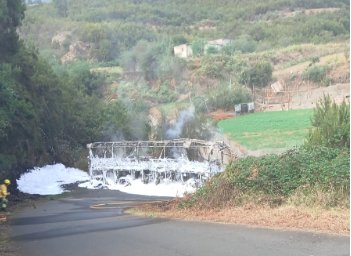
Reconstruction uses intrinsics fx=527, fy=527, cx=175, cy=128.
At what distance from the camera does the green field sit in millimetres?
37406

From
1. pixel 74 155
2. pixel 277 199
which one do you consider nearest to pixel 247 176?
pixel 277 199

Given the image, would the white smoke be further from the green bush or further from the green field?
the green bush

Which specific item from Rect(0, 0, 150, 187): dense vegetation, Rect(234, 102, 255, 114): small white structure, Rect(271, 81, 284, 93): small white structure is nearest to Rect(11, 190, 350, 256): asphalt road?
Rect(0, 0, 150, 187): dense vegetation

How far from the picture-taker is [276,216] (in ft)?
45.9

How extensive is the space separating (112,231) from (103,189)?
48.5 ft

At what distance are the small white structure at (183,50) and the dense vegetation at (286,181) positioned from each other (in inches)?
3103

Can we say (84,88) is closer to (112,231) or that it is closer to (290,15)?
(112,231)

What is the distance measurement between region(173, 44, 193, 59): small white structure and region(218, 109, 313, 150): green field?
41652 millimetres

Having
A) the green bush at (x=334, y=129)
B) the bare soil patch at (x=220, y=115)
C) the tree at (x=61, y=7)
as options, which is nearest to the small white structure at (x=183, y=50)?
the bare soil patch at (x=220, y=115)

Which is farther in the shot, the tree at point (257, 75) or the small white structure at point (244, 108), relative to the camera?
the tree at point (257, 75)

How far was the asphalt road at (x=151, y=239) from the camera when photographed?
10820 mm

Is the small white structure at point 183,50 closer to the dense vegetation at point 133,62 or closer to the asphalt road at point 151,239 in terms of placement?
the dense vegetation at point 133,62

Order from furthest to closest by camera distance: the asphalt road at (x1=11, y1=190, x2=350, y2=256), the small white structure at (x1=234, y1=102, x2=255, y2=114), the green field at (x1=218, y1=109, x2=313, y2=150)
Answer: the small white structure at (x1=234, y1=102, x2=255, y2=114), the green field at (x1=218, y1=109, x2=313, y2=150), the asphalt road at (x1=11, y1=190, x2=350, y2=256)

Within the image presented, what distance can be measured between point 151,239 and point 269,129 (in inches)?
1281
